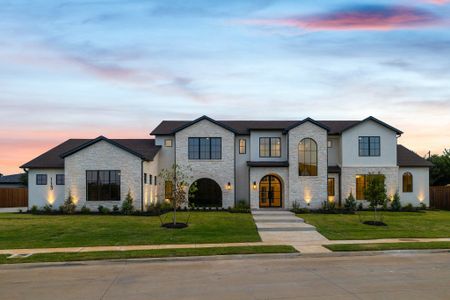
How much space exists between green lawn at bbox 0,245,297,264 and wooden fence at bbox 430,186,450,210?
2595 cm

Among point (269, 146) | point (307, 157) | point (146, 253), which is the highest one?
point (269, 146)

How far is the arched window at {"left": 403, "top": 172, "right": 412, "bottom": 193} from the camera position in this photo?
3488 cm

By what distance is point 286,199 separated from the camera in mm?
32500

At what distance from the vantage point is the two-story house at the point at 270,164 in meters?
32.5

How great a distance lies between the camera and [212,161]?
3347 cm

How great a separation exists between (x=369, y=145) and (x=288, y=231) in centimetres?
1464

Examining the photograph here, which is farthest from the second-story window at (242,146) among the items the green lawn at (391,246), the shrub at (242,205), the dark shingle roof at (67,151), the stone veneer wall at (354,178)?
the green lawn at (391,246)

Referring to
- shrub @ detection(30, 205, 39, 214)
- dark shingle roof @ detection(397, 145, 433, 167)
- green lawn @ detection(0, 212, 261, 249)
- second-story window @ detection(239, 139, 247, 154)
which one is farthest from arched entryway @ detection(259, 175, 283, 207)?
shrub @ detection(30, 205, 39, 214)

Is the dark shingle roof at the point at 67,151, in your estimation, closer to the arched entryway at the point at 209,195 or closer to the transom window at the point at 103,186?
the transom window at the point at 103,186

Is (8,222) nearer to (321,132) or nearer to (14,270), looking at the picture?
(14,270)

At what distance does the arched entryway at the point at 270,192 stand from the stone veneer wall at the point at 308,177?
1.62 metres

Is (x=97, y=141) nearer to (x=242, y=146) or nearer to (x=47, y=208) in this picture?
(x=47, y=208)

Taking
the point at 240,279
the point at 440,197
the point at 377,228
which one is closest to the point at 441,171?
the point at 440,197

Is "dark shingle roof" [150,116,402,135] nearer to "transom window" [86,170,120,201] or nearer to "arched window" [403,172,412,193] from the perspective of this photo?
"arched window" [403,172,412,193]
